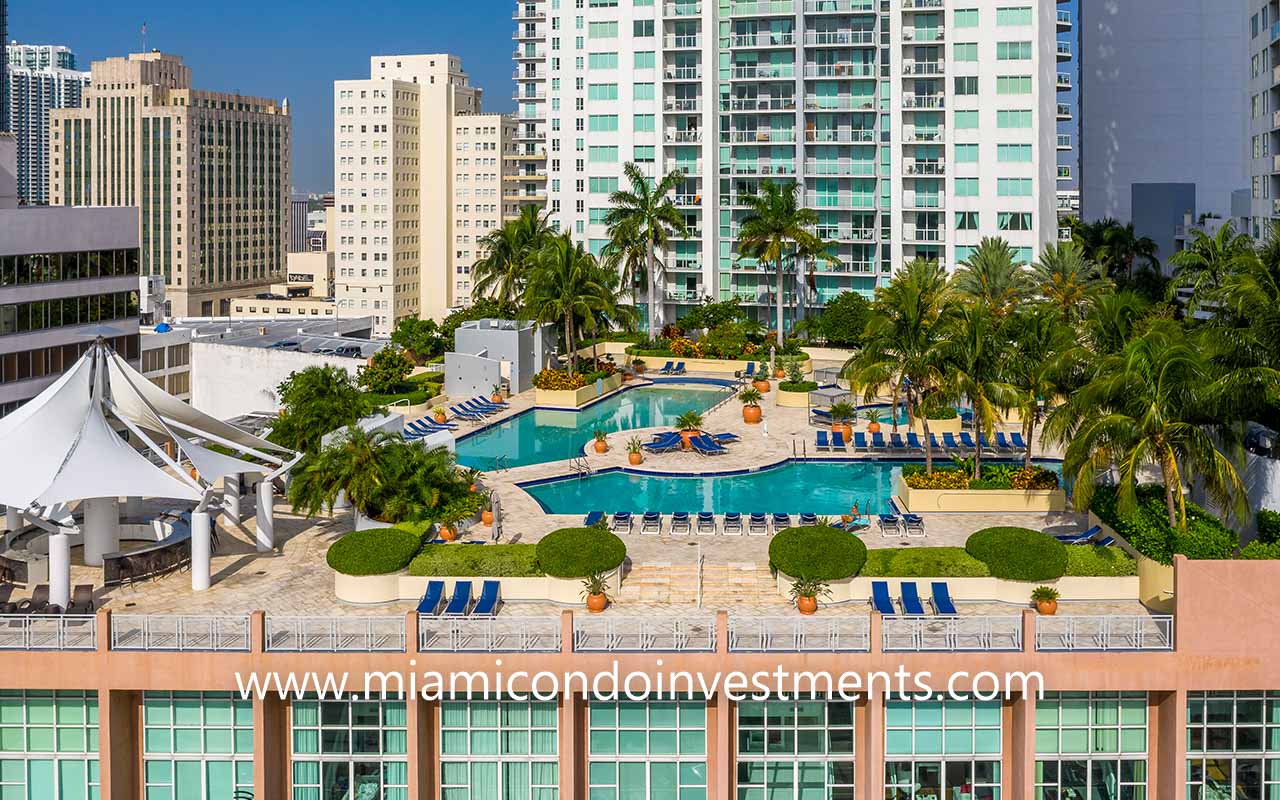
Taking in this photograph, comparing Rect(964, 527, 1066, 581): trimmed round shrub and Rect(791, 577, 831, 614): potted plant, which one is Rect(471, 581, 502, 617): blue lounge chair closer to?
Rect(791, 577, 831, 614): potted plant

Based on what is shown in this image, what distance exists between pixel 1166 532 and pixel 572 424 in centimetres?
2928

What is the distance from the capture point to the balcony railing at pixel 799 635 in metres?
28.4

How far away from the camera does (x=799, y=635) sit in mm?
28375

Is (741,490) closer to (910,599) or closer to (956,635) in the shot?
(910,599)

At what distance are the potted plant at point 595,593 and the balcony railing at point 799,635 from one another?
417cm

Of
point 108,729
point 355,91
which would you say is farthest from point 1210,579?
point 355,91

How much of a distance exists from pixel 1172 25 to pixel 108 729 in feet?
293

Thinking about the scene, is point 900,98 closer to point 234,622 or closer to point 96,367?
point 96,367

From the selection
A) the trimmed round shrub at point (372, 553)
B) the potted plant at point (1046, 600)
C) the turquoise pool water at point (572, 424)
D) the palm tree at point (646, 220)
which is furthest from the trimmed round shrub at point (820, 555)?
the palm tree at point (646, 220)

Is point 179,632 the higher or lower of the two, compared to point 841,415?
lower

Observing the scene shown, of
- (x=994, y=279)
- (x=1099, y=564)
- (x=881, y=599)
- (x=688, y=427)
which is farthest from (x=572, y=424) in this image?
(x=1099, y=564)

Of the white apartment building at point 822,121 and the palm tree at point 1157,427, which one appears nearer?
the palm tree at point 1157,427

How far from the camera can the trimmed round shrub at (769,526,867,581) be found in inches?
1264

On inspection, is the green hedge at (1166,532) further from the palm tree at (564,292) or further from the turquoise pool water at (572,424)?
the palm tree at (564,292)
